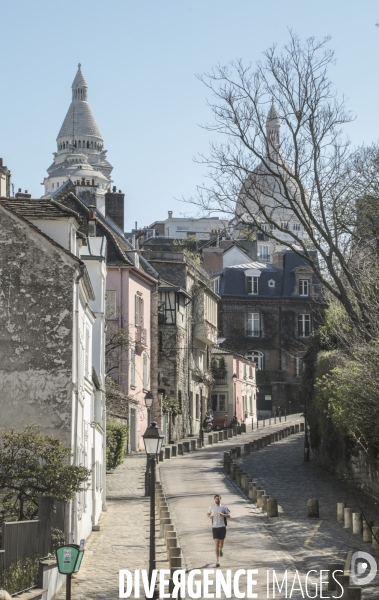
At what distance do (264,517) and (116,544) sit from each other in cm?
554

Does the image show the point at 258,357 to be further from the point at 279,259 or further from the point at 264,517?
the point at 264,517

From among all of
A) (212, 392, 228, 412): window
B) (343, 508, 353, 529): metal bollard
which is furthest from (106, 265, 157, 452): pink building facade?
(343, 508, 353, 529): metal bollard

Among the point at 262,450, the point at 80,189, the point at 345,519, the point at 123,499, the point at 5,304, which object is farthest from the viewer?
the point at 80,189

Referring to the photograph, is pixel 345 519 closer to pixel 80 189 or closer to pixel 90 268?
pixel 90 268

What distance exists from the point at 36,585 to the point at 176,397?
137 feet

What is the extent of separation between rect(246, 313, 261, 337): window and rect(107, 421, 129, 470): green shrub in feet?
148

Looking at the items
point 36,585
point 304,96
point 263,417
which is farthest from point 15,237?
point 263,417

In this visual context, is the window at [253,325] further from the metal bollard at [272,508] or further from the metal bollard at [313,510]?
the metal bollard at [272,508]

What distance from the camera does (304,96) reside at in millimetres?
33562

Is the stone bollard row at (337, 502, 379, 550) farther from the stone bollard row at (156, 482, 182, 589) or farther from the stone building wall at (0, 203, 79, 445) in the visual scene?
the stone building wall at (0, 203, 79, 445)

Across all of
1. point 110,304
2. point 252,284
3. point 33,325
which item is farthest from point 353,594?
point 252,284

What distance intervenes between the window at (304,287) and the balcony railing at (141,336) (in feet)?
125

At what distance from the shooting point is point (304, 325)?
89.6 m

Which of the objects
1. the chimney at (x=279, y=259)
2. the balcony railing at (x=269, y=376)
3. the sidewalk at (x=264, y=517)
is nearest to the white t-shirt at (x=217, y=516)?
the sidewalk at (x=264, y=517)
